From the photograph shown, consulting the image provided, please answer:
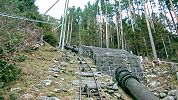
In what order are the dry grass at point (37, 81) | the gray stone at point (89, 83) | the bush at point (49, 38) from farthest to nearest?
1. the bush at point (49, 38)
2. the gray stone at point (89, 83)
3. the dry grass at point (37, 81)

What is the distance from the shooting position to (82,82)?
36.0 ft

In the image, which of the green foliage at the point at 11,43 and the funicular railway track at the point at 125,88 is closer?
the funicular railway track at the point at 125,88

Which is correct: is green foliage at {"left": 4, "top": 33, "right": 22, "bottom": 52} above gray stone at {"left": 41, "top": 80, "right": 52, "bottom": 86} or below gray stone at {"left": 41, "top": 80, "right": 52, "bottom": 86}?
above

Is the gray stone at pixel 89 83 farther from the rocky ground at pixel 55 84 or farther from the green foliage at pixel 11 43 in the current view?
the green foliage at pixel 11 43

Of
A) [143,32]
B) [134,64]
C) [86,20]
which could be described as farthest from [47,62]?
[86,20]

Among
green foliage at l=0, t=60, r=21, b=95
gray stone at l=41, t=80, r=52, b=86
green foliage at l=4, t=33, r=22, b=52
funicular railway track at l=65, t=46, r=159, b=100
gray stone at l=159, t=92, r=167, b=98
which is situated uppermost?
green foliage at l=4, t=33, r=22, b=52

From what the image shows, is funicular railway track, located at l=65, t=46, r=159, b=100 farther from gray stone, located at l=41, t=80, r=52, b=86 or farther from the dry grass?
gray stone, located at l=41, t=80, r=52, b=86

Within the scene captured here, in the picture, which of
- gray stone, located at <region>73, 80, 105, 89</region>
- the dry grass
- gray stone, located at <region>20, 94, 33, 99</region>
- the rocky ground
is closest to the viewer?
gray stone, located at <region>20, 94, 33, 99</region>

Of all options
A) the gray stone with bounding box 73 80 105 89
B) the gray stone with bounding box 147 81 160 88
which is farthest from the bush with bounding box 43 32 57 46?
the gray stone with bounding box 73 80 105 89

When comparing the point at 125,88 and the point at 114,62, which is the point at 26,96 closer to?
the point at 125,88

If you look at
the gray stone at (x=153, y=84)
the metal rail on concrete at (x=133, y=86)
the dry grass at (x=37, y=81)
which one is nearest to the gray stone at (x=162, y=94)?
the metal rail on concrete at (x=133, y=86)

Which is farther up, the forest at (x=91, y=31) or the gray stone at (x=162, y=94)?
the forest at (x=91, y=31)

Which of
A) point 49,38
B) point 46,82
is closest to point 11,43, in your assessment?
point 46,82

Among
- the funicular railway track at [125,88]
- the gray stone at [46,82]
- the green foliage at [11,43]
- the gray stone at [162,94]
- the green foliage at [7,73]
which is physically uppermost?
the green foliage at [11,43]
